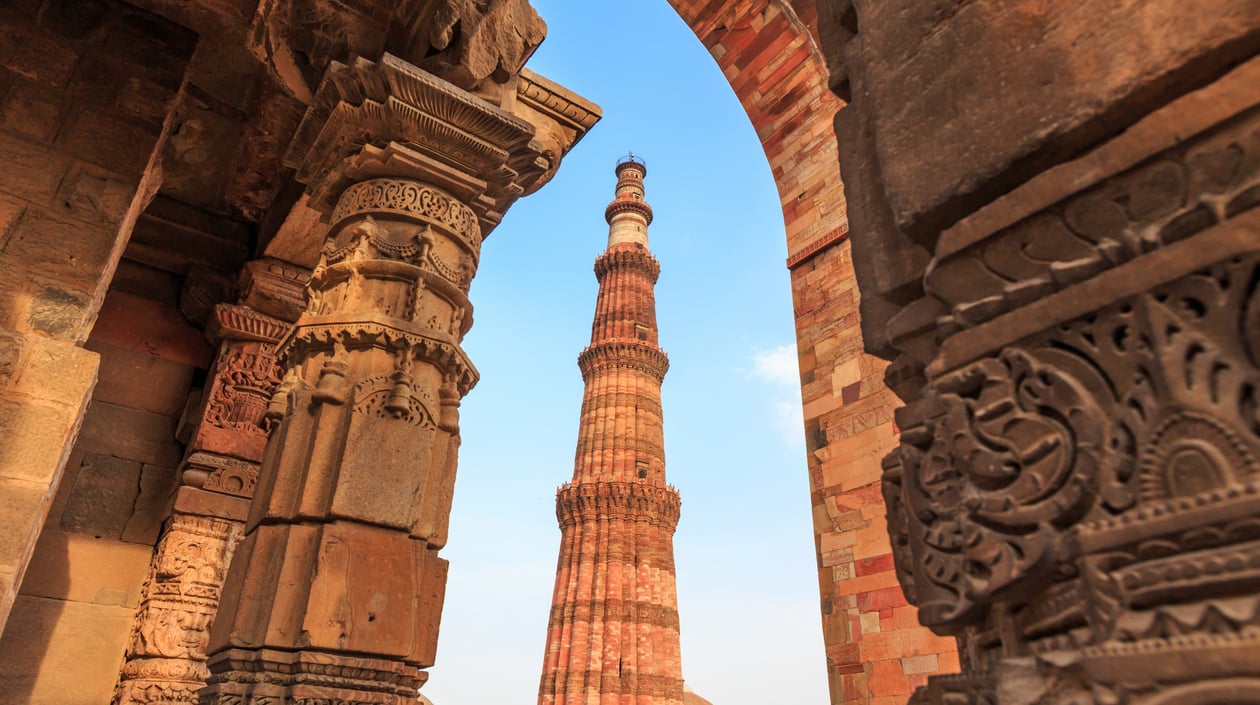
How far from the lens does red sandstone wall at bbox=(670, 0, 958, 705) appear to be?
488 cm

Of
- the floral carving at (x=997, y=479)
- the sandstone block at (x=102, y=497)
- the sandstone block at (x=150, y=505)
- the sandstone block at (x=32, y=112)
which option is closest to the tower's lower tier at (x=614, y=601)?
the sandstone block at (x=150, y=505)

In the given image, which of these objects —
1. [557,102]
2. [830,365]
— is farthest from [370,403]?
[830,365]

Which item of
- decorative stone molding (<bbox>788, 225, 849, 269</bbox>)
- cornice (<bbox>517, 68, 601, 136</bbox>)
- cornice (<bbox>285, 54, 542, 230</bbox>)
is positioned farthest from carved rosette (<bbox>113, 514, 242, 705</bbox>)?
decorative stone molding (<bbox>788, 225, 849, 269</bbox>)

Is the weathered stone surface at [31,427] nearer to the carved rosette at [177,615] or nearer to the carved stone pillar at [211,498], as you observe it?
the carved stone pillar at [211,498]

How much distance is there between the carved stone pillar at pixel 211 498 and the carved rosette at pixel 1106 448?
3556 millimetres

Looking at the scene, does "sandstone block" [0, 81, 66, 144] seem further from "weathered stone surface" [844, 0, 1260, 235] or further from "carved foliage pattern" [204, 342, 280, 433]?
"weathered stone surface" [844, 0, 1260, 235]

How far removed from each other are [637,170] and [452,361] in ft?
82.5

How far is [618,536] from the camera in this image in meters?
18.8

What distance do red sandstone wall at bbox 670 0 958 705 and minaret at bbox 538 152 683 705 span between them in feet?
43.9

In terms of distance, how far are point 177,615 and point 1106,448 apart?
447 centimetres

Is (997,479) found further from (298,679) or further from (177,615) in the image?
(177,615)

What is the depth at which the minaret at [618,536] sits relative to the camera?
17453 millimetres

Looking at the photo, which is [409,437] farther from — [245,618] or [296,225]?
[296,225]

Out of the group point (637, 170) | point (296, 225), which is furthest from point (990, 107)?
point (637, 170)
